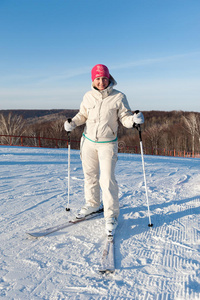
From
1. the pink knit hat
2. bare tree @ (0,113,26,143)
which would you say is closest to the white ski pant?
the pink knit hat

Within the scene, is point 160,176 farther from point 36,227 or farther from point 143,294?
point 143,294

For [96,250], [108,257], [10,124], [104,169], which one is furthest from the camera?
[10,124]

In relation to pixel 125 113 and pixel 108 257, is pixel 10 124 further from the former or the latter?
pixel 108 257

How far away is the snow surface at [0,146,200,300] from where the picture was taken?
165 centimetres

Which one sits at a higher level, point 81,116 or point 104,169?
point 81,116

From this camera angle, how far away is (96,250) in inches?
85.4

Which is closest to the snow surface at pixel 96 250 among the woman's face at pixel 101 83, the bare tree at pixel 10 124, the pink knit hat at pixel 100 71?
the woman's face at pixel 101 83

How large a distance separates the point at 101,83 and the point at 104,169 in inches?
36.4

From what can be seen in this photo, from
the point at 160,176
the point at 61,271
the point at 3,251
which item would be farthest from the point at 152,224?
the point at 160,176

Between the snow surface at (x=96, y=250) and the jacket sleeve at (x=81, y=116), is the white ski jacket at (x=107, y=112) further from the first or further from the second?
the snow surface at (x=96, y=250)

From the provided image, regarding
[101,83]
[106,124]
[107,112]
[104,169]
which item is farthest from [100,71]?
[104,169]

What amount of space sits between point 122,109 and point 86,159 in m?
0.70

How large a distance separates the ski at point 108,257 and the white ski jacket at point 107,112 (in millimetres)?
1031

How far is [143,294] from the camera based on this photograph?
5.25 ft
